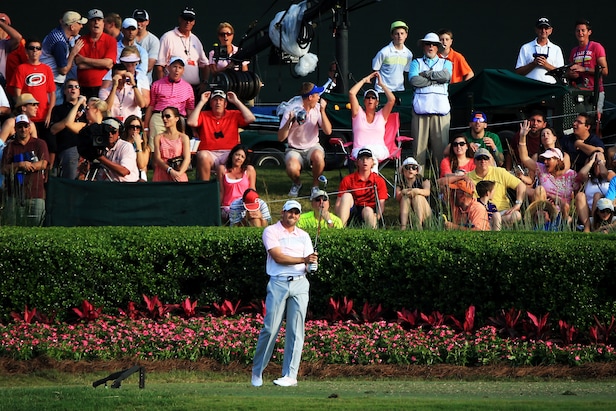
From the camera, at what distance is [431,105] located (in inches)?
726

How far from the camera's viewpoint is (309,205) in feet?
60.5

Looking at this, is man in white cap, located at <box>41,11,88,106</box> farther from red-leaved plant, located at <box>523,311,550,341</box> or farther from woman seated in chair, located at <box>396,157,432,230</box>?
red-leaved plant, located at <box>523,311,550,341</box>

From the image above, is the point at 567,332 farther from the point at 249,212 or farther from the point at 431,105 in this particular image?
the point at 431,105

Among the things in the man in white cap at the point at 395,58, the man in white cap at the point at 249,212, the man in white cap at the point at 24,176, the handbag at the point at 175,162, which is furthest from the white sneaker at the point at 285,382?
the man in white cap at the point at 395,58

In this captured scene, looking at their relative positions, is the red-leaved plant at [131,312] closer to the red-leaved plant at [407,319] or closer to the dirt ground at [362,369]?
the dirt ground at [362,369]

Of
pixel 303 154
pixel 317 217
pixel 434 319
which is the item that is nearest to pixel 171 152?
pixel 303 154

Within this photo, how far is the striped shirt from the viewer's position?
60.6ft

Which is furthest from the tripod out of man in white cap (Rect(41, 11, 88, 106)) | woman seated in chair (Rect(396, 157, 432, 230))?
woman seated in chair (Rect(396, 157, 432, 230))

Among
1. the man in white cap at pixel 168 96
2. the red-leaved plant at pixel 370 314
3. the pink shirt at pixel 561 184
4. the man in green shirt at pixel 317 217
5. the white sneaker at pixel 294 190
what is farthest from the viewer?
the man in white cap at pixel 168 96

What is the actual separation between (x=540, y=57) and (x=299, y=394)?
9.86m

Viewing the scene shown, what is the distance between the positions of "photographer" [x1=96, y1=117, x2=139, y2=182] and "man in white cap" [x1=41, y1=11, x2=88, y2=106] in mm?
1973

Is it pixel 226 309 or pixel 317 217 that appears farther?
pixel 317 217

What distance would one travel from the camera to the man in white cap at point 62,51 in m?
18.6

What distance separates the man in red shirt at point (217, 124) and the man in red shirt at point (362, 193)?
1.93m
